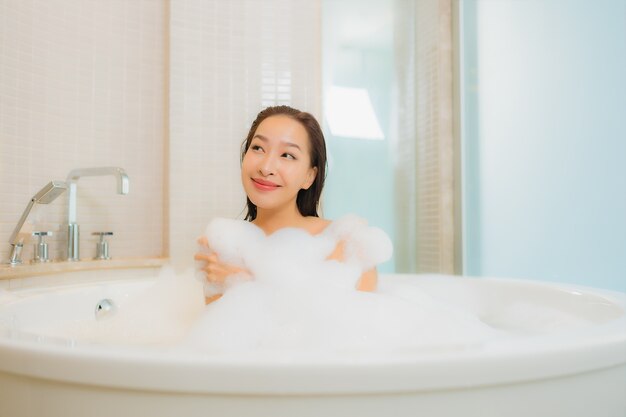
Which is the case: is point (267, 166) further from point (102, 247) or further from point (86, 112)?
point (86, 112)

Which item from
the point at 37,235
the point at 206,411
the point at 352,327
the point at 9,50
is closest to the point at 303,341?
the point at 352,327

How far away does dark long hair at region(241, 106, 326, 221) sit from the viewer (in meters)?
1.46

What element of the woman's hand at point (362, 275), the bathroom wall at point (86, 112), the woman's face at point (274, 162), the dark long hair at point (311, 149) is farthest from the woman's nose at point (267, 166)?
the bathroom wall at point (86, 112)

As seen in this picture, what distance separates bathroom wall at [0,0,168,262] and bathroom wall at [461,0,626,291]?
1.39m

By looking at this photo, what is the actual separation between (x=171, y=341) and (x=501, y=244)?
1495 mm

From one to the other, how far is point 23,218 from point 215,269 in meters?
0.71

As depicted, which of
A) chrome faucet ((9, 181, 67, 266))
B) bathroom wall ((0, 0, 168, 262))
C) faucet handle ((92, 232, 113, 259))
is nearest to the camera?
chrome faucet ((9, 181, 67, 266))

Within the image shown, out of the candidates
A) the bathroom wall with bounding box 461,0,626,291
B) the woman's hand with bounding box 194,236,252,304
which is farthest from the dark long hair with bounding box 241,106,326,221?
the bathroom wall with bounding box 461,0,626,291

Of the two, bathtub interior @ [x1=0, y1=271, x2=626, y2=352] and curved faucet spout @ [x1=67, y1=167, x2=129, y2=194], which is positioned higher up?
curved faucet spout @ [x1=67, y1=167, x2=129, y2=194]

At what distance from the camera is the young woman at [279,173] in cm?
136

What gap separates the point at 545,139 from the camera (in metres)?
2.13

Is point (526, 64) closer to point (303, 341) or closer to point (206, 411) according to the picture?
point (303, 341)

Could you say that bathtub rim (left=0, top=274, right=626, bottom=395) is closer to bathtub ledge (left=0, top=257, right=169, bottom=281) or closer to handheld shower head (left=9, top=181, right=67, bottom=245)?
bathtub ledge (left=0, top=257, right=169, bottom=281)

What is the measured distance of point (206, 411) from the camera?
629mm
